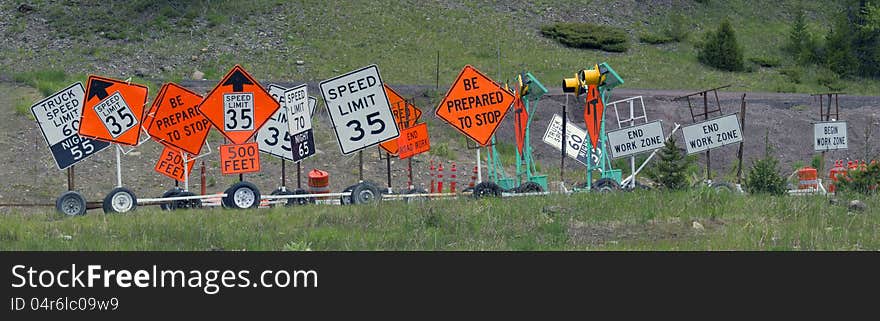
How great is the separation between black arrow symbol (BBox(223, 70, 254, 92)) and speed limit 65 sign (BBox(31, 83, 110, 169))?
7.48 ft

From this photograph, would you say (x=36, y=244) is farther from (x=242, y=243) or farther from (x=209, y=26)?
(x=209, y=26)

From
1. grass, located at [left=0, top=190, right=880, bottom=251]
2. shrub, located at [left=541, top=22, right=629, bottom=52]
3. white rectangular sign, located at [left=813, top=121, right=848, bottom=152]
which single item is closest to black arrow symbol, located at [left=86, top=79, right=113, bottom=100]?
grass, located at [left=0, top=190, right=880, bottom=251]

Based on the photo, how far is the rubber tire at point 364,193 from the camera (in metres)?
20.3

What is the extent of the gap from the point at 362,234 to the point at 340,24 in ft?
119

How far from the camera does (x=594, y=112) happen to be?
22.2m

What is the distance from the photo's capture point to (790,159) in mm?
35938

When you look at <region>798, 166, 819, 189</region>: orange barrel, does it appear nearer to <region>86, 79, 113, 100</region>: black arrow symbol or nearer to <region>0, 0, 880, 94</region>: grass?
<region>86, 79, 113, 100</region>: black arrow symbol

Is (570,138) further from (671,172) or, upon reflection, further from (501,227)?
(501,227)

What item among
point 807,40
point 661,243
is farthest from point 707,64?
point 661,243

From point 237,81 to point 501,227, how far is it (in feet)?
22.7

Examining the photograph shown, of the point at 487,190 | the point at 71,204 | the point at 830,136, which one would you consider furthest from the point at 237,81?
the point at 830,136

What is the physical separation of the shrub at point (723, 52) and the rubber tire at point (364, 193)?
3105 cm

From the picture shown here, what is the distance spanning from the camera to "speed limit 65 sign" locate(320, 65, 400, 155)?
787 inches

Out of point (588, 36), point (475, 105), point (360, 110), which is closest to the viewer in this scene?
point (360, 110)
